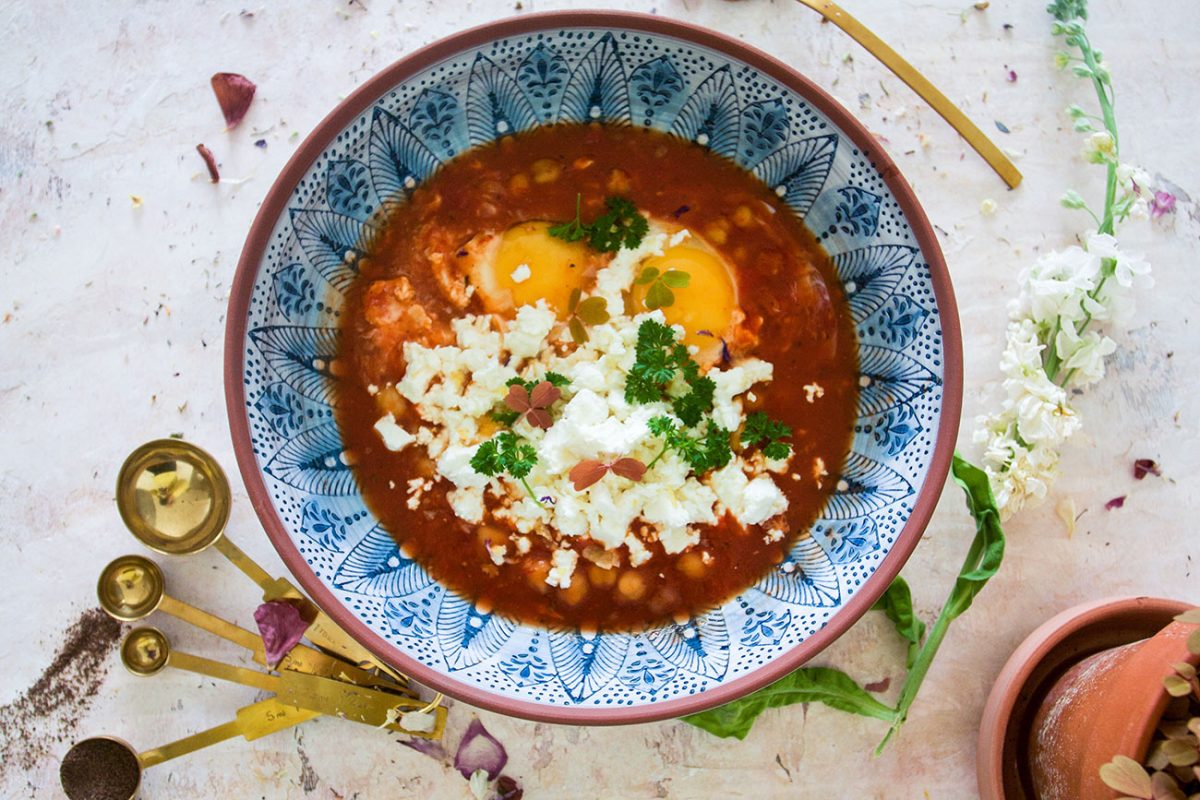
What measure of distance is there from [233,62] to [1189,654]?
2761 mm

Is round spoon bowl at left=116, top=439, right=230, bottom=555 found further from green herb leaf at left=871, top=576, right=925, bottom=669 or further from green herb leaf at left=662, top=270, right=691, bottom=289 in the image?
green herb leaf at left=871, top=576, right=925, bottom=669

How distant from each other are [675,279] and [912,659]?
1.22m

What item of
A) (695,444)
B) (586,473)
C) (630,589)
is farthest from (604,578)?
(695,444)

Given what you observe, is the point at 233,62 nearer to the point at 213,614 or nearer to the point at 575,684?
the point at 213,614

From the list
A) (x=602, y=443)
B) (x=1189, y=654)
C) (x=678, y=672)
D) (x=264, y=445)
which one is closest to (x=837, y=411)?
(x=602, y=443)

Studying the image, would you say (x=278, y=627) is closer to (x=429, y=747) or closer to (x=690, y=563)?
(x=429, y=747)

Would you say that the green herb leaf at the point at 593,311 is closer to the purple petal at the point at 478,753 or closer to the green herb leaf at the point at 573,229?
the green herb leaf at the point at 573,229

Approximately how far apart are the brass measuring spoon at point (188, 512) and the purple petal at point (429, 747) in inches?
6.8

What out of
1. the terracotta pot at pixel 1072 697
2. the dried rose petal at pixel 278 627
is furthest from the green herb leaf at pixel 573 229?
the terracotta pot at pixel 1072 697

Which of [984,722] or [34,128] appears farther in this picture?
[34,128]

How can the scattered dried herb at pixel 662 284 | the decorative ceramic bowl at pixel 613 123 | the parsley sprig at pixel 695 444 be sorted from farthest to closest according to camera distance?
→ the scattered dried herb at pixel 662 284
the parsley sprig at pixel 695 444
the decorative ceramic bowl at pixel 613 123

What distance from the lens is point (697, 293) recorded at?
99.8 inches

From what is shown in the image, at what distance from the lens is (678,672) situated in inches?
94.1

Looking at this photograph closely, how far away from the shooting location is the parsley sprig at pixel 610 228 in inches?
99.3
